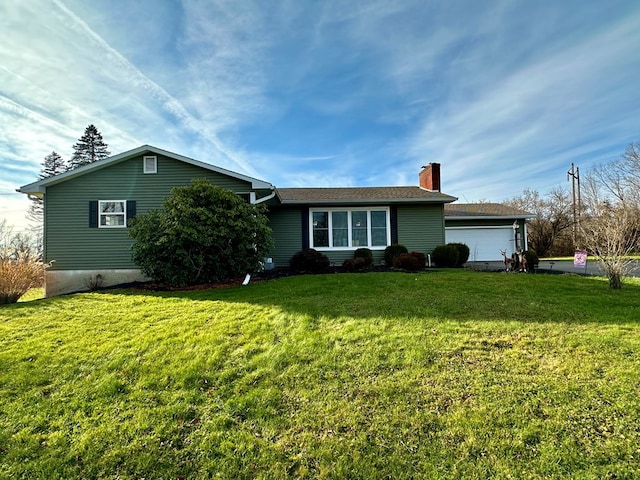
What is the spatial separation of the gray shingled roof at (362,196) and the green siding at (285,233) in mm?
711

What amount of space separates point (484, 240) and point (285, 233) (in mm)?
12025

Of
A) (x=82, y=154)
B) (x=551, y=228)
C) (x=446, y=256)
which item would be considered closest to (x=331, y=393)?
(x=446, y=256)

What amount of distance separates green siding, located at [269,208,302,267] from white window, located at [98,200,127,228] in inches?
219

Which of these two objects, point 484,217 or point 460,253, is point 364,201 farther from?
point 484,217

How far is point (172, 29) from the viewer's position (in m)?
9.11

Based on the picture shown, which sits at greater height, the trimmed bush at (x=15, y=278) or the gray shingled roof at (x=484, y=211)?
the gray shingled roof at (x=484, y=211)

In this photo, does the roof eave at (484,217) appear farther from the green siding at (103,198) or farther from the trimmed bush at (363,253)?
the green siding at (103,198)

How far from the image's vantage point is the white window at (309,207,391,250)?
14.1 m

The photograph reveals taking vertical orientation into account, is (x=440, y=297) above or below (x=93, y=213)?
below

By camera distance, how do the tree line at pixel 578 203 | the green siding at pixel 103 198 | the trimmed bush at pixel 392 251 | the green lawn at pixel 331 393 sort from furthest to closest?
the tree line at pixel 578 203, the trimmed bush at pixel 392 251, the green siding at pixel 103 198, the green lawn at pixel 331 393

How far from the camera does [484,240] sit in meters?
18.9

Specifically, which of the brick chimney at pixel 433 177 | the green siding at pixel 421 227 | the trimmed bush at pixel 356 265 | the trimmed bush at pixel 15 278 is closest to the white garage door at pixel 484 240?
the brick chimney at pixel 433 177

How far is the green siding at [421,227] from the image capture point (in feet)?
46.3

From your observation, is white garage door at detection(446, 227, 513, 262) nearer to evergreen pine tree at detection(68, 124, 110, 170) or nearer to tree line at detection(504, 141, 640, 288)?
tree line at detection(504, 141, 640, 288)
